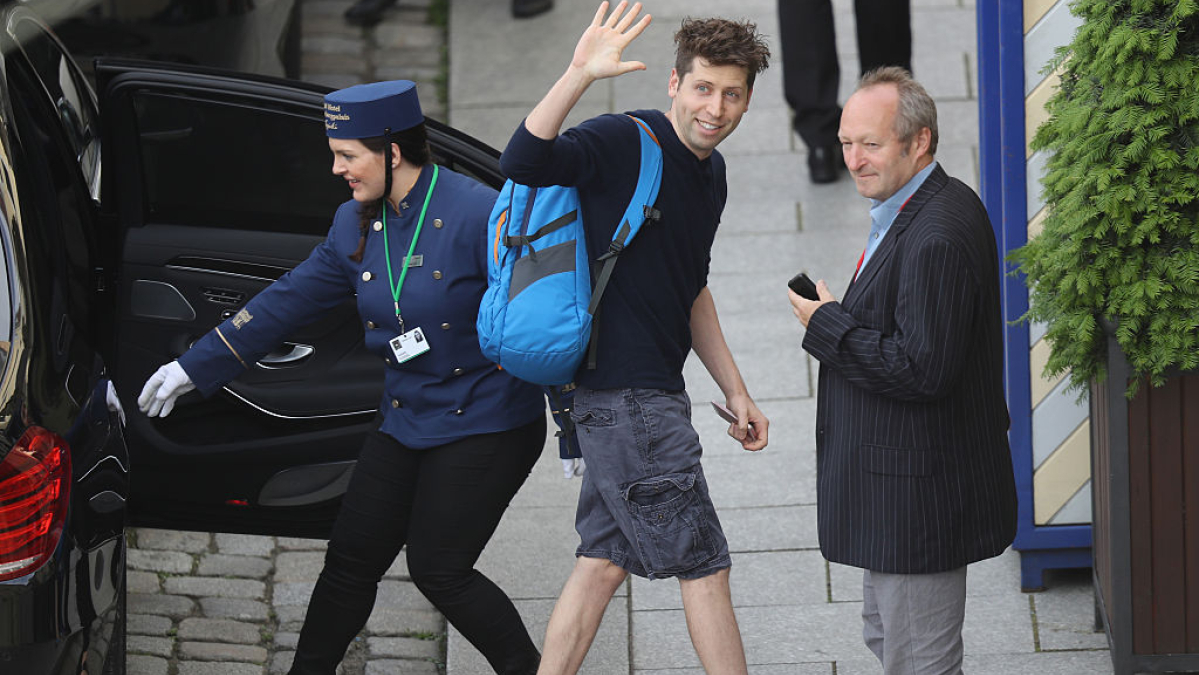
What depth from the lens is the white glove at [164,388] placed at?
4.08 m

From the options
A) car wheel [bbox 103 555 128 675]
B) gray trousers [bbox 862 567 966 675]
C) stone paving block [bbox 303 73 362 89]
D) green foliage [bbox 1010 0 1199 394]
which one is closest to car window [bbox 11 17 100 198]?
car wheel [bbox 103 555 128 675]

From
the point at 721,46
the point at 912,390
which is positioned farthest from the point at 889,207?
the point at 721,46

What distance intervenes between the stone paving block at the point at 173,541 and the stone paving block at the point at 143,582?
0.62ft

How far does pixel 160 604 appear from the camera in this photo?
507 cm

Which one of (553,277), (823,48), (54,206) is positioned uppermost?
(823,48)

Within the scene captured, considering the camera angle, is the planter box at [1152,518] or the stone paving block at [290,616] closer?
the planter box at [1152,518]

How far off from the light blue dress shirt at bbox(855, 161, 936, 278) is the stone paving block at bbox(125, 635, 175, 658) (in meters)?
2.44

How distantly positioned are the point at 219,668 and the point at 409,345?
133 centimetres

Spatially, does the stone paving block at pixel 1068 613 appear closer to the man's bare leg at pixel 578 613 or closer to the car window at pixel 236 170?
the man's bare leg at pixel 578 613

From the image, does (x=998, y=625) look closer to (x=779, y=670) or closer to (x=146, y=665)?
(x=779, y=670)

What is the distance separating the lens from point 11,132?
3697 mm

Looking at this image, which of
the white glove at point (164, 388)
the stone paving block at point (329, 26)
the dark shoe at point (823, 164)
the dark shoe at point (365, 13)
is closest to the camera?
the white glove at point (164, 388)

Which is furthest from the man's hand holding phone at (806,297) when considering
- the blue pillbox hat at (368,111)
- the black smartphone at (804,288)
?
the blue pillbox hat at (368,111)

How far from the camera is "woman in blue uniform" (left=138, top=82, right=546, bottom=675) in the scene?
3.92 meters
